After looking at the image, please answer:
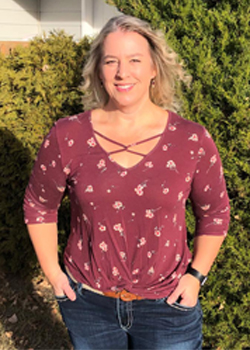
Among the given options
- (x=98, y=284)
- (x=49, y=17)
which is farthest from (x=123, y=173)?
(x=49, y=17)

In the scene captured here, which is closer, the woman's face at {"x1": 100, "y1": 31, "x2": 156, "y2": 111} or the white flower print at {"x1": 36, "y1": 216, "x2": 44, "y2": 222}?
the woman's face at {"x1": 100, "y1": 31, "x2": 156, "y2": 111}

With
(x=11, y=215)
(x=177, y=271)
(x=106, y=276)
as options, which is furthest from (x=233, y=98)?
(x=11, y=215)

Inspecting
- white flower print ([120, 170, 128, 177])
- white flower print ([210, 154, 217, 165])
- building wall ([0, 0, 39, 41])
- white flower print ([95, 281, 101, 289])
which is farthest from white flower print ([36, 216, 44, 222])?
building wall ([0, 0, 39, 41])

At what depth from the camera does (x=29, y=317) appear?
13.1 feet

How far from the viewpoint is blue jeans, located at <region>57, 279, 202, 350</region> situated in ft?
6.14

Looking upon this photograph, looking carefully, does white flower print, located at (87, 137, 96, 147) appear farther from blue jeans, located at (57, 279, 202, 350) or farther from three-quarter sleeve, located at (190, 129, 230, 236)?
blue jeans, located at (57, 279, 202, 350)

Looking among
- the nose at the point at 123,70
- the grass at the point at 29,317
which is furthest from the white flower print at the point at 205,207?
the grass at the point at 29,317

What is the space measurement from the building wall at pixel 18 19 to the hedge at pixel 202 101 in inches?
224

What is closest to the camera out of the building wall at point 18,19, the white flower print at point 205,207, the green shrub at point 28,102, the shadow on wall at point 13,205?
the white flower print at point 205,207

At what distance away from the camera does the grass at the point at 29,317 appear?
370 centimetres

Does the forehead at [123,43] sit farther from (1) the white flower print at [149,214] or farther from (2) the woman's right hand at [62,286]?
(2) the woman's right hand at [62,286]

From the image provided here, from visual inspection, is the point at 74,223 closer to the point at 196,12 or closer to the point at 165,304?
the point at 165,304

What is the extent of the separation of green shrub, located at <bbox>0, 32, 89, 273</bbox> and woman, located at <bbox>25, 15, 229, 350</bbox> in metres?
1.66

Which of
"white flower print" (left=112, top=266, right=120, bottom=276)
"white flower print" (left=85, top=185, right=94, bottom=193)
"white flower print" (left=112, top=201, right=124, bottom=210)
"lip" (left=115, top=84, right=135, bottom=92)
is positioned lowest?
"white flower print" (left=112, top=266, right=120, bottom=276)
